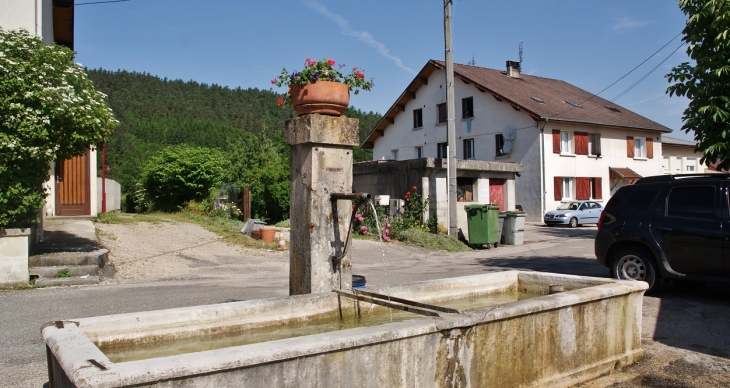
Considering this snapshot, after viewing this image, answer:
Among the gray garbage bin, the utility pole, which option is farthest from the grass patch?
the gray garbage bin

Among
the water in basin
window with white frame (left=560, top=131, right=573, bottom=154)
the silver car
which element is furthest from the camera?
window with white frame (left=560, top=131, right=573, bottom=154)

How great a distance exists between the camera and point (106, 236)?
46.0 feet

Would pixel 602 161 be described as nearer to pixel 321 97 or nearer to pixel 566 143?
pixel 566 143

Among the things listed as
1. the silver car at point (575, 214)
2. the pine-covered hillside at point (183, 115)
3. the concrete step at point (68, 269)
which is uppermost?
the pine-covered hillside at point (183, 115)

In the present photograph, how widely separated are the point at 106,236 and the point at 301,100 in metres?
10.6

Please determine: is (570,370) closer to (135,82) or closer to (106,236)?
(106,236)

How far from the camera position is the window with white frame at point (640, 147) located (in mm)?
34750

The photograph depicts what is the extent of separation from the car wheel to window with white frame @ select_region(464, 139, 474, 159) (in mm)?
24667

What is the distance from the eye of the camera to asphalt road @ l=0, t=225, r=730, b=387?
5.28m

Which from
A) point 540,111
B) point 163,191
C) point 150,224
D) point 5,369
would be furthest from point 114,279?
point 540,111

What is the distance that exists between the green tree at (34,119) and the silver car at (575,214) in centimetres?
2239

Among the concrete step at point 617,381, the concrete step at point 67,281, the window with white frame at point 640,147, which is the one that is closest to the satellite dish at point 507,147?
the window with white frame at point 640,147

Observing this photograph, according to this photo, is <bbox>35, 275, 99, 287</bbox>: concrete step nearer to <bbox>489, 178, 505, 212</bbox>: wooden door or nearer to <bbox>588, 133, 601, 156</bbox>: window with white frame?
<bbox>489, 178, 505, 212</bbox>: wooden door

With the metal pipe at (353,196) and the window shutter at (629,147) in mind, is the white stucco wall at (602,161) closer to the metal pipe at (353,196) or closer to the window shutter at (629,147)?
the window shutter at (629,147)
